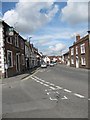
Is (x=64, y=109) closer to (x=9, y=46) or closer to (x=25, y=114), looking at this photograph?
(x=25, y=114)

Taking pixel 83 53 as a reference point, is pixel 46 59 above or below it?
below

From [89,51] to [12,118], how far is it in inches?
1763

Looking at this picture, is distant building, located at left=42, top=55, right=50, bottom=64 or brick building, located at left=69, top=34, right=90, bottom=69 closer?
brick building, located at left=69, top=34, right=90, bottom=69

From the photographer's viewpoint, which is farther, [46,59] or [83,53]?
[46,59]

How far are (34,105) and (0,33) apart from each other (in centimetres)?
1861

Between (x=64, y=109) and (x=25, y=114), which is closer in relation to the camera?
(x=25, y=114)

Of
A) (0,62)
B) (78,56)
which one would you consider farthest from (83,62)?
(0,62)

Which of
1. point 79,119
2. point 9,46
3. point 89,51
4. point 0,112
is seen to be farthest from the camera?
point 89,51

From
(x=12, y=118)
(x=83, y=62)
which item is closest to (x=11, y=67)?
(x=12, y=118)

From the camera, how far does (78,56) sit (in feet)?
207

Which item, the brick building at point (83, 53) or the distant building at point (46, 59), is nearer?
the brick building at point (83, 53)

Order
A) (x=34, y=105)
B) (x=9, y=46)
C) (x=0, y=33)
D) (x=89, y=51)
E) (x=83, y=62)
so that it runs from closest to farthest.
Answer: (x=34, y=105)
(x=0, y=33)
(x=9, y=46)
(x=89, y=51)
(x=83, y=62)

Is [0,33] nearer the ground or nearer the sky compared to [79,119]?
nearer the sky

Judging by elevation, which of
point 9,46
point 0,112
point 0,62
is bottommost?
point 0,112
